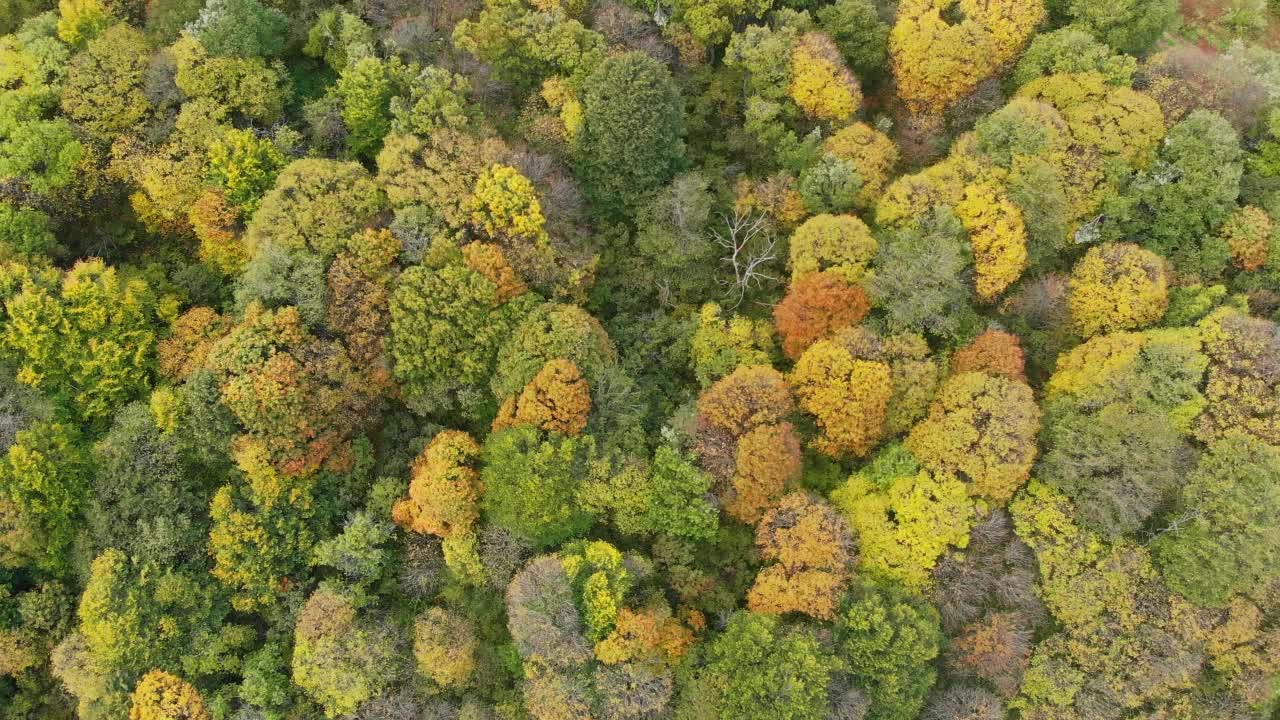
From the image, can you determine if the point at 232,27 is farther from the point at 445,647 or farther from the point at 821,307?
the point at 821,307

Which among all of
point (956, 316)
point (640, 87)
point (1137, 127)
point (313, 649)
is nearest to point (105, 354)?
point (313, 649)

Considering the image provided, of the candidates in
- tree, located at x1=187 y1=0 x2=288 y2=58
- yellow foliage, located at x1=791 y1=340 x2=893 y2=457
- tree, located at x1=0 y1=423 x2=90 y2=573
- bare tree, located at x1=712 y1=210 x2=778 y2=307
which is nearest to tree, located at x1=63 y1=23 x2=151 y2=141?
tree, located at x1=187 y1=0 x2=288 y2=58

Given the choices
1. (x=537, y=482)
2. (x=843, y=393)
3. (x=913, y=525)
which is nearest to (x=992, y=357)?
(x=843, y=393)

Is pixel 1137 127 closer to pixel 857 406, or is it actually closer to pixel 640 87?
pixel 857 406

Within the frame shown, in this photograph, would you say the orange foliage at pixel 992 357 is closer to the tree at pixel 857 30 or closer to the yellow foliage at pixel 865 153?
the yellow foliage at pixel 865 153

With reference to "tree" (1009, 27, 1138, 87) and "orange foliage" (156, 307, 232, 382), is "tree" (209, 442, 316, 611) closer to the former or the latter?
"orange foliage" (156, 307, 232, 382)
